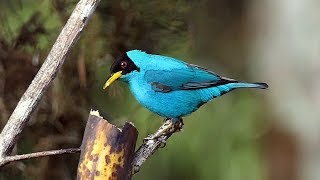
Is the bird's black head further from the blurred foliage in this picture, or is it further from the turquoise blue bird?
the blurred foliage

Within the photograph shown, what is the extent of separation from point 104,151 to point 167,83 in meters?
0.13

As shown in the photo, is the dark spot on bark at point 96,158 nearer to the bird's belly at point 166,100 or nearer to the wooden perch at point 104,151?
the wooden perch at point 104,151

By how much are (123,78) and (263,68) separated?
30.7 inches

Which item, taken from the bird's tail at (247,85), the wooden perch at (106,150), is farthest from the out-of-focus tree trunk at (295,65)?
the wooden perch at (106,150)

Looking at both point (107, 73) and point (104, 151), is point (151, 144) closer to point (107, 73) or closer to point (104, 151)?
point (104, 151)

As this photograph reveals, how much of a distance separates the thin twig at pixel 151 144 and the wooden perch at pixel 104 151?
0.16ft

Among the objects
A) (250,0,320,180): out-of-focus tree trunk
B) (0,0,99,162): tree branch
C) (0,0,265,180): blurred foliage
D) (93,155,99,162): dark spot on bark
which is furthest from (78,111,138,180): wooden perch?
(250,0,320,180): out-of-focus tree trunk

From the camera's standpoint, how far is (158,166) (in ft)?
5.70

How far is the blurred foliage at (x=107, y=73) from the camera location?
1.47 meters

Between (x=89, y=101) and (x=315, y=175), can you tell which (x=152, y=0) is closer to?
(x=89, y=101)

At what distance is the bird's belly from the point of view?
3.10 feet

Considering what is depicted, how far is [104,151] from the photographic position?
865mm

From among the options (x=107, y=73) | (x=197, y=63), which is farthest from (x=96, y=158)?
(x=197, y=63)

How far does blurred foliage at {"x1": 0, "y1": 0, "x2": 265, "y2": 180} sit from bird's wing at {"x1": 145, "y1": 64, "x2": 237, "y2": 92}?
45 cm
